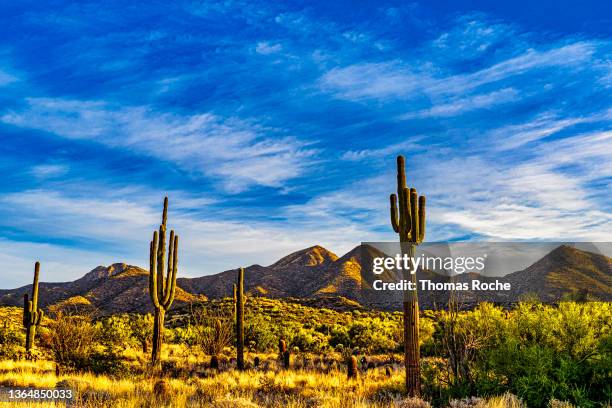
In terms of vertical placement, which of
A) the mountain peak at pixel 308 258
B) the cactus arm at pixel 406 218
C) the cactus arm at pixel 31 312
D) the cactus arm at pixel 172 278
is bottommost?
the cactus arm at pixel 31 312

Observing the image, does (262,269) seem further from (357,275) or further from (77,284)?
(77,284)

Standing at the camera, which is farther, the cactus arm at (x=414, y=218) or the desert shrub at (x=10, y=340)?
the desert shrub at (x=10, y=340)

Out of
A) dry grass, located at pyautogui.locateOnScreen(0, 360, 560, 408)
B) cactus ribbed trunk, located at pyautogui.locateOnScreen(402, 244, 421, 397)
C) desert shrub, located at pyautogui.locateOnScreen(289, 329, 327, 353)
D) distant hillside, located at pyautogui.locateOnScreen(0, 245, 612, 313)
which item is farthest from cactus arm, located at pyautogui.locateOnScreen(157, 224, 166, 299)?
distant hillside, located at pyautogui.locateOnScreen(0, 245, 612, 313)

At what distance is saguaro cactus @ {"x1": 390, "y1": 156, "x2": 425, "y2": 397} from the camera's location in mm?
13086

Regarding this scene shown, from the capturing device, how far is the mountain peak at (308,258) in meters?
105

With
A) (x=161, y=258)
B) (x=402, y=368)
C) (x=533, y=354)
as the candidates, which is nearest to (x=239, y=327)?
(x=161, y=258)

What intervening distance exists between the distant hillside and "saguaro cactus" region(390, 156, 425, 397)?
A: 43591 millimetres

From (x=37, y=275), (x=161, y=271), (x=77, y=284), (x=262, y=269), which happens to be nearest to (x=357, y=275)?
(x=262, y=269)

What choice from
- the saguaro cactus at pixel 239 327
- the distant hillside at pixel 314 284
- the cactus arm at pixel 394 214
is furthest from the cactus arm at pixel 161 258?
the distant hillside at pixel 314 284

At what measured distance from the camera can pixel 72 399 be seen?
39.5 ft

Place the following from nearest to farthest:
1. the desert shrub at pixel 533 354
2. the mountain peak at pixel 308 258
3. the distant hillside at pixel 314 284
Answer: the desert shrub at pixel 533 354, the distant hillside at pixel 314 284, the mountain peak at pixel 308 258

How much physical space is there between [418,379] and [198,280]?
281ft

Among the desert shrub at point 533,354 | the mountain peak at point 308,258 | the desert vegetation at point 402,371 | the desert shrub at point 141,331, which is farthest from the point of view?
the mountain peak at point 308,258

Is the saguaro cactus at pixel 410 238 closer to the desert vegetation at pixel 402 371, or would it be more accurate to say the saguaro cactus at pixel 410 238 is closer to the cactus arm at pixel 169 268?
the desert vegetation at pixel 402 371
